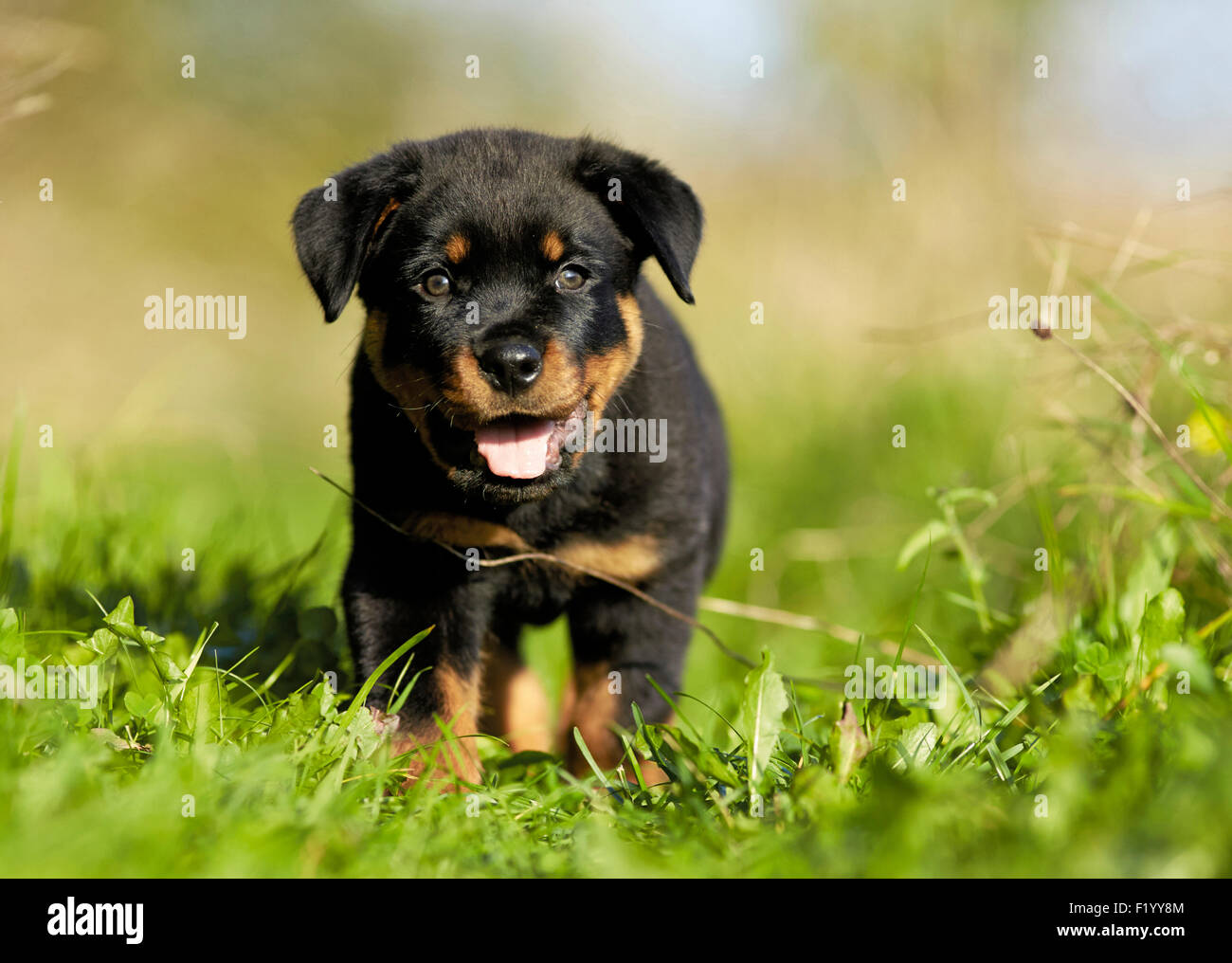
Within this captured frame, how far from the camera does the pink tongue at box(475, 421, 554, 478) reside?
2.57 metres

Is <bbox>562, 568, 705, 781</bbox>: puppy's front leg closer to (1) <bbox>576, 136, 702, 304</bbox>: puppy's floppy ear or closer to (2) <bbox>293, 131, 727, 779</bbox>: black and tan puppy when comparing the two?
(2) <bbox>293, 131, 727, 779</bbox>: black and tan puppy

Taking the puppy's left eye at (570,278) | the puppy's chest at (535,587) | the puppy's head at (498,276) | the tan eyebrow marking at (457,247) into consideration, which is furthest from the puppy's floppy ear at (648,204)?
the puppy's chest at (535,587)

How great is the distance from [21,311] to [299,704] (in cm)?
704

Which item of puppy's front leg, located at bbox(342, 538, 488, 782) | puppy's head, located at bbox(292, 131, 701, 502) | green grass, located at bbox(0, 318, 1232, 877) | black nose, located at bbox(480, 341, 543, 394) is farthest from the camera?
puppy's front leg, located at bbox(342, 538, 488, 782)

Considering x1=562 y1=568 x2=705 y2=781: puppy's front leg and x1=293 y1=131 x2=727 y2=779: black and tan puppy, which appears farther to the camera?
x1=562 y1=568 x2=705 y2=781: puppy's front leg

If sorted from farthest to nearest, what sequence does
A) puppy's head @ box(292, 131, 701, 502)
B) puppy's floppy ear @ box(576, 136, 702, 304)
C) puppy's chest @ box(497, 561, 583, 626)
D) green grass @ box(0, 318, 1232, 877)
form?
1. puppy's chest @ box(497, 561, 583, 626)
2. puppy's floppy ear @ box(576, 136, 702, 304)
3. puppy's head @ box(292, 131, 701, 502)
4. green grass @ box(0, 318, 1232, 877)

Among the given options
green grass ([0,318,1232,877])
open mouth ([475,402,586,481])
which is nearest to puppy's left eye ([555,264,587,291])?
open mouth ([475,402,586,481])

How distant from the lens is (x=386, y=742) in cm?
221

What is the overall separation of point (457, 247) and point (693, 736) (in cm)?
123

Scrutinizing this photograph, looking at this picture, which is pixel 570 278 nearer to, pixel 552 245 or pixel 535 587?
pixel 552 245

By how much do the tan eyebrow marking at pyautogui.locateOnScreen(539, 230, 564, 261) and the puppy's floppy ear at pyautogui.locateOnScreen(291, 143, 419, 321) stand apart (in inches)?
15.4

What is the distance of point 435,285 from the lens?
270 cm

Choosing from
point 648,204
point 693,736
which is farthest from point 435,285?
point 693,736
